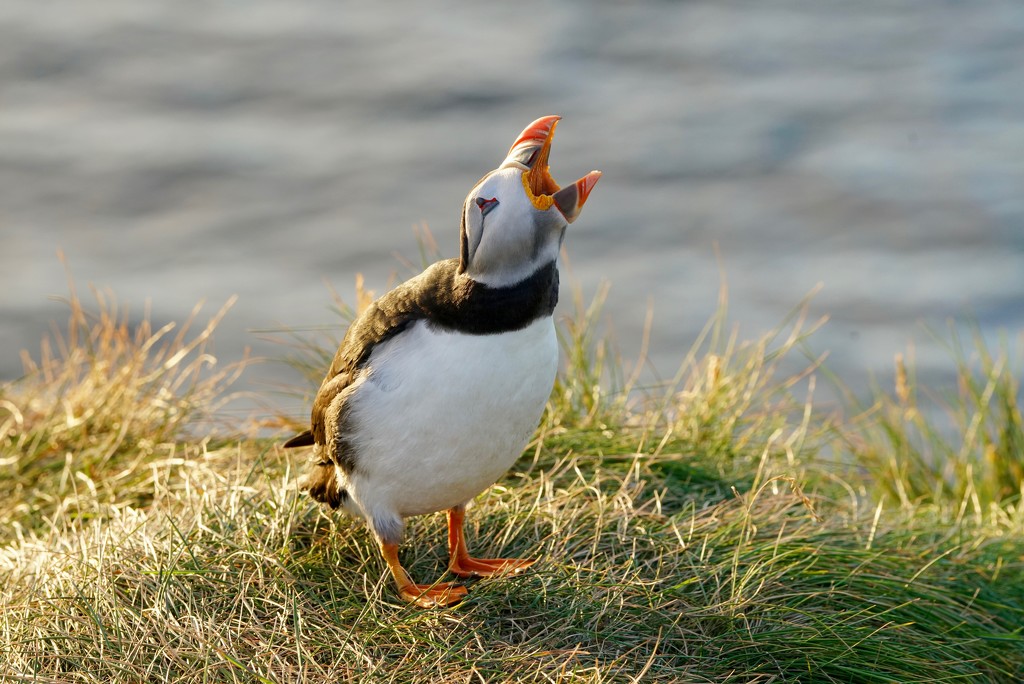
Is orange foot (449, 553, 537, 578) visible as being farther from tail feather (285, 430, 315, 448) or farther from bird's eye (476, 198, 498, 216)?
bird's eye (476, 198, 498, 216)

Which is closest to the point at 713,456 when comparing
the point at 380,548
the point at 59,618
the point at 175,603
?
the point at 380,548

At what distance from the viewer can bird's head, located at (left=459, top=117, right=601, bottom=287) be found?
278 centimetres

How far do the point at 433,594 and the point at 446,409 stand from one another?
61cm

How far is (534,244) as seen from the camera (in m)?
2.82

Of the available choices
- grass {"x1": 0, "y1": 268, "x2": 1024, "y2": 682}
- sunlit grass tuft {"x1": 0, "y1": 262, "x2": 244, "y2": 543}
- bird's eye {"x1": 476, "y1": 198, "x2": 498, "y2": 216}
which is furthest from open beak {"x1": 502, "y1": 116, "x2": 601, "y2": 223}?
sunlit grass tuft {"x1": 0, "y1": 262, "x2": 244, "y2": 543}

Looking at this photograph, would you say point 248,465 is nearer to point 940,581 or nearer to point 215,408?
point 215,408

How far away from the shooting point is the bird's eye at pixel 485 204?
9.14ft

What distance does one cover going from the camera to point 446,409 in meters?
2.95

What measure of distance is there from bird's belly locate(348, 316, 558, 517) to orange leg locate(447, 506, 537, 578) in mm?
236

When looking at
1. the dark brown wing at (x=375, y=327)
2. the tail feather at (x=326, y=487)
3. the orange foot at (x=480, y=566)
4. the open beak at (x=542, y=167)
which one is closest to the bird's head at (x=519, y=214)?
the open beak at (x=542, y=167)

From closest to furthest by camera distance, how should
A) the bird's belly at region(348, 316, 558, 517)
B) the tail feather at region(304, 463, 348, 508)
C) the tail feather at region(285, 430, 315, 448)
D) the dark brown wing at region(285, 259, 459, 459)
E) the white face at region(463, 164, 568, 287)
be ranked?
the white face at region(463, 164, 568, 287), the bird's belly at region(348, 316, 558, 517), the dark brown wing at region(285, 259, 459, 459), the tail feather at region(304, 463, 348, 508), the tail feather at region(285, 430, 315, 448)

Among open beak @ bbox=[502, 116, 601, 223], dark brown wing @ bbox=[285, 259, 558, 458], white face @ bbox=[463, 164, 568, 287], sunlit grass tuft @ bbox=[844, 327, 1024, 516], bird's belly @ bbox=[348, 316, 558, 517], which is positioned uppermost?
open beak @ bbox=[502, 116, 601, 223]

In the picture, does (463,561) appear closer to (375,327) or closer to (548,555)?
(548,555)

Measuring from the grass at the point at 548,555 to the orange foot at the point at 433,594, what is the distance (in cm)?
4
